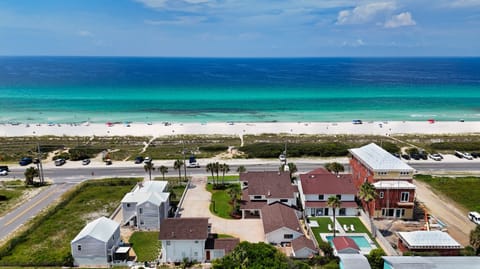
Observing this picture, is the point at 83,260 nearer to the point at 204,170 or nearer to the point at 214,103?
the point at 204,170

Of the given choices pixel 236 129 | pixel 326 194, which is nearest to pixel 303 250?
pixel 326 194

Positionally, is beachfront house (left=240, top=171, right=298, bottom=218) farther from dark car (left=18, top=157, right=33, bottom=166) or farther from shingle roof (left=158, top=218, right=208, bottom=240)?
dark car (left=18, top=157, right=33, bottom=166)

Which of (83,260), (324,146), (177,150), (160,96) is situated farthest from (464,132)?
(160,96)

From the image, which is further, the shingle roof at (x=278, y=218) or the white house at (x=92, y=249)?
the shingle roof at (x=278, y=218)

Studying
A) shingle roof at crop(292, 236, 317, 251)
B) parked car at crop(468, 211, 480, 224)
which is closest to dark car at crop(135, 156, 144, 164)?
shingle roof at crop(292, 236, 317, 251)

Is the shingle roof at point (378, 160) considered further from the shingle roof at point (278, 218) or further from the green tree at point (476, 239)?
the shingle roof at point (278, 218)

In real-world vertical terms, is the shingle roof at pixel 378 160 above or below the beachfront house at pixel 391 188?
above

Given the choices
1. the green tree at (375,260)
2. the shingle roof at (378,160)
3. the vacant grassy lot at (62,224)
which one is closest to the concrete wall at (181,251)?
the vacant grassy lot at (62,224)
